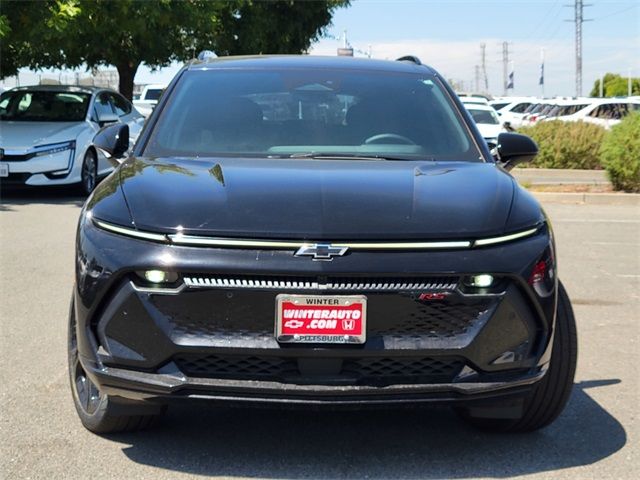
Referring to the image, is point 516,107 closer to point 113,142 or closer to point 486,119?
point 486,119

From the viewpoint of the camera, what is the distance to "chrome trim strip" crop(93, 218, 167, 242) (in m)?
3.53

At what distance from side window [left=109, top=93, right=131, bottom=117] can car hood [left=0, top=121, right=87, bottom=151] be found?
5.66 feet

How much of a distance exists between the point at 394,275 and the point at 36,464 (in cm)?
161

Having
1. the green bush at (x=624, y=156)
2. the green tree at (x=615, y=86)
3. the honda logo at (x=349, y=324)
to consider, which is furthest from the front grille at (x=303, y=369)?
the green tree at (x=615, y=86)

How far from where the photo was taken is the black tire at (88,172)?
1468cm

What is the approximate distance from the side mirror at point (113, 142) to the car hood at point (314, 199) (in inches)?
29.3

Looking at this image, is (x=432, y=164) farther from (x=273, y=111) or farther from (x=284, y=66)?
(x=284, y=66)

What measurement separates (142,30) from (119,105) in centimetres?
318

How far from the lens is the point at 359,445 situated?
4.15m

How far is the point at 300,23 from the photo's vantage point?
31.7 metres

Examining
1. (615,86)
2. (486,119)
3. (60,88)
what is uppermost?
(60,88)

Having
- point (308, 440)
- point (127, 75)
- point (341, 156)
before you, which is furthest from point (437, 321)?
point (127, 75)

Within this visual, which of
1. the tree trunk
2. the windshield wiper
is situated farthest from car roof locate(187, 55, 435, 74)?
the tree trunk

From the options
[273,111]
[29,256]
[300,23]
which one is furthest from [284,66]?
[300,23]
